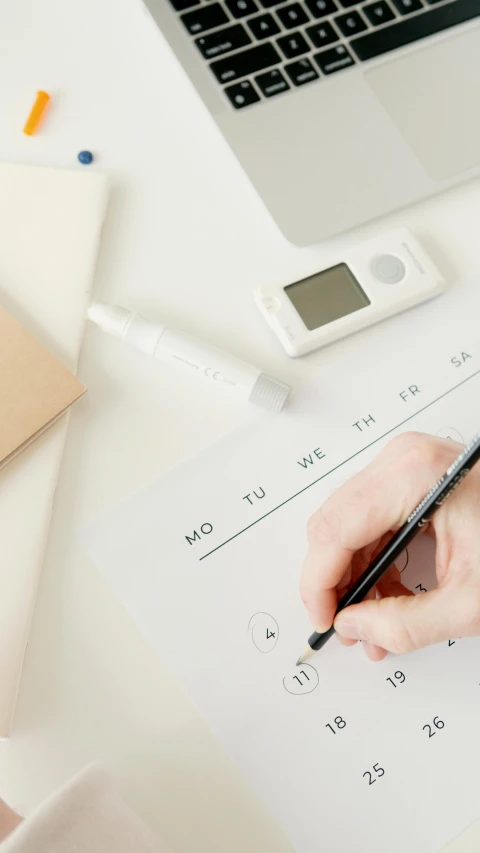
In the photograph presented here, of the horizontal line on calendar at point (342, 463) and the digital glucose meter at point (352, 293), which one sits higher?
the digital glucose meter at point (352, 293)

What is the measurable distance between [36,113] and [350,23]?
25 centimetres

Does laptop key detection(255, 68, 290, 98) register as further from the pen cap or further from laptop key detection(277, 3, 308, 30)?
the pen cap

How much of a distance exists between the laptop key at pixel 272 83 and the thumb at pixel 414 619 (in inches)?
14.8

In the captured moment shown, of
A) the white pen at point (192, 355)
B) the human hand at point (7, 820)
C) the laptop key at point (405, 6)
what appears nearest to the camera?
the human hand at point (7, 820)

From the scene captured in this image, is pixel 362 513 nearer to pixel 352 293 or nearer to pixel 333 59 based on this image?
pixel 352 293

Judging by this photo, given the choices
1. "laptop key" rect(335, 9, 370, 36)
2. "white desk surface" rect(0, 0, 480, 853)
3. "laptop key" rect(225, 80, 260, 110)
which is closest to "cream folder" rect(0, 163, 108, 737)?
"white desk surface" rect(0, 0, 480, 853)

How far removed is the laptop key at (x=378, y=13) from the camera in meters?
0.56

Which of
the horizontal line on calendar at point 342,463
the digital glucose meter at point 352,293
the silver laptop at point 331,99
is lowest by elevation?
the horizontal line on calendar at point 342,463

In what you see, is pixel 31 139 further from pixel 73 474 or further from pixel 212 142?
pixel 73 474

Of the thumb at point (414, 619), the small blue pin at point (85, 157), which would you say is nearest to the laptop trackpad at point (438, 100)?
the small blue pin at point (85, 157)

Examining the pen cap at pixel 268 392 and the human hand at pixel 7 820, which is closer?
the human hand at pixel 7 820

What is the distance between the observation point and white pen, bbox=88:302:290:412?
0.46 metres

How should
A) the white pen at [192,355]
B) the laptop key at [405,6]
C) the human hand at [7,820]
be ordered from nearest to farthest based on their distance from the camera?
the human hand at [7,820]
the white pen at [192,355]
the laptop key at [405,6]

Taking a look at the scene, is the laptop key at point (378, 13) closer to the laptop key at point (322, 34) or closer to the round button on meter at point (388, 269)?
the laptop key at point (322, 34)
